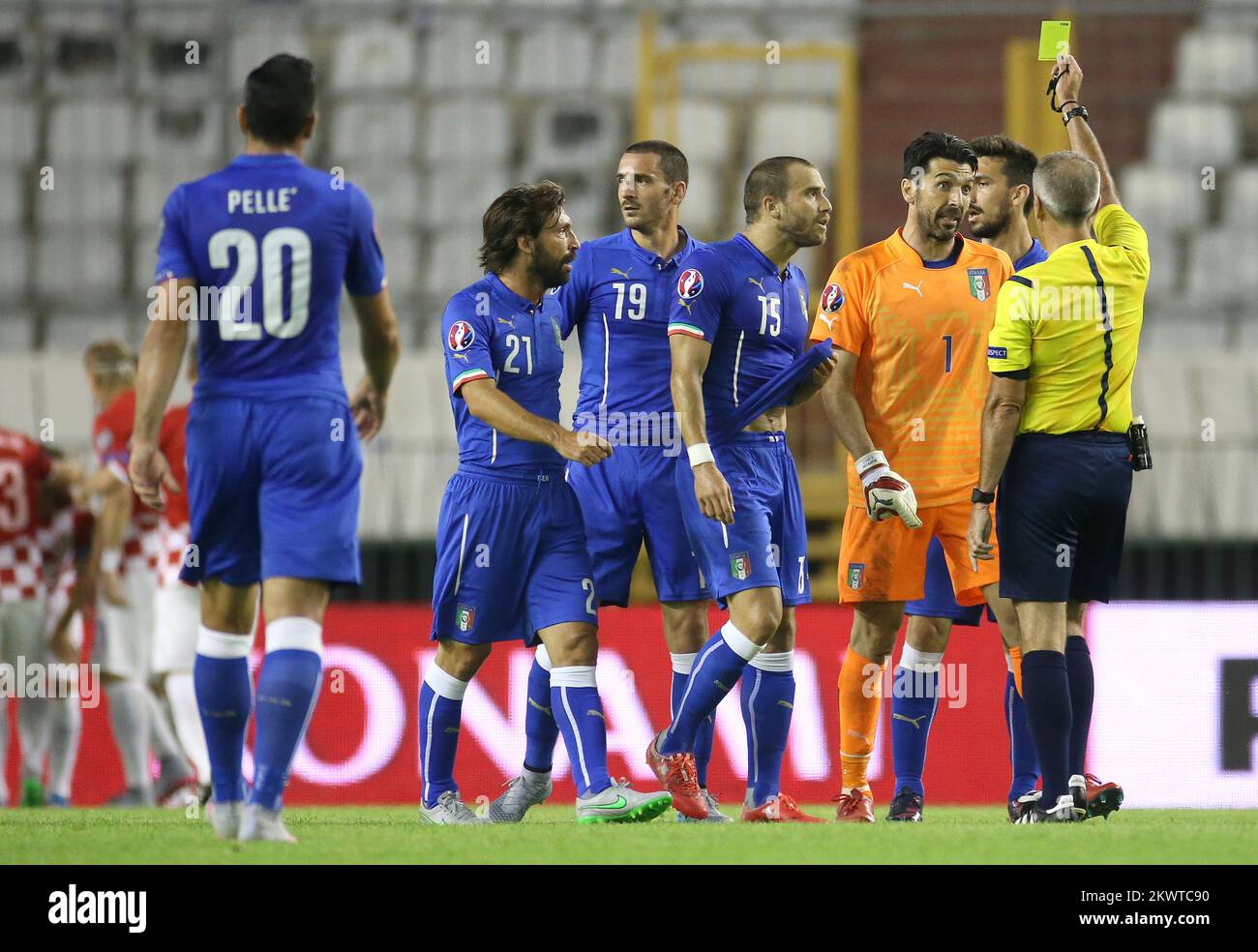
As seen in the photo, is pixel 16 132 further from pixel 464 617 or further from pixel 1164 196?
pixel 464 617

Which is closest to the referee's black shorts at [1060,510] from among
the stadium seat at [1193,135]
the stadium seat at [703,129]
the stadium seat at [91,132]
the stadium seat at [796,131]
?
the stadium seat at [796,131]

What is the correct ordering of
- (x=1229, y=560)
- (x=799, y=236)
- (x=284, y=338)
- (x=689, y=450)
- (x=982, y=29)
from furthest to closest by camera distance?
1. (x=982, y=29)
2. (x=1229, y=560)
3. (x=799, y=236)
4. (x=689, y=450)
5. (x=284, y=338)

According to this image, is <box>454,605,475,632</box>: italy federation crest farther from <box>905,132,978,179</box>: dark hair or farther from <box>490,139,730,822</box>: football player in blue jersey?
<box>905,132,978,179</box>: dark hair

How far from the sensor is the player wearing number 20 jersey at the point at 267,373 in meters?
5.35

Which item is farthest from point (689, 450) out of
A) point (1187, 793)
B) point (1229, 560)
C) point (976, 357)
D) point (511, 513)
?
point (1229, 560)

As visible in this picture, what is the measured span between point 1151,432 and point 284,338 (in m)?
8.12

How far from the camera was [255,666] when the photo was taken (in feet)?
31.6

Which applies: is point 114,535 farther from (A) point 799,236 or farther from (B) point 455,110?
(B) point 455,110

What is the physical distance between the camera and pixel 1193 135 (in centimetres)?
1480

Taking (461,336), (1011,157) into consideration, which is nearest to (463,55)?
(1011,157)

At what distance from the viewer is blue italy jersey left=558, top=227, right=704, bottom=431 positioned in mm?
7047

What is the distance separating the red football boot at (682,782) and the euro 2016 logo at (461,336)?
1508 millimetres

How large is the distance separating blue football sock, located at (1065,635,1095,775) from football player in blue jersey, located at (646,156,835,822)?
0.95 m

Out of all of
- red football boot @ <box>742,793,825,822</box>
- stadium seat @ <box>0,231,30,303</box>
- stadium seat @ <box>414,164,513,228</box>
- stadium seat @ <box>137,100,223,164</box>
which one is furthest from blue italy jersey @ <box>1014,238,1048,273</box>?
stadium seat @ <box>0,231,30,303</box>
